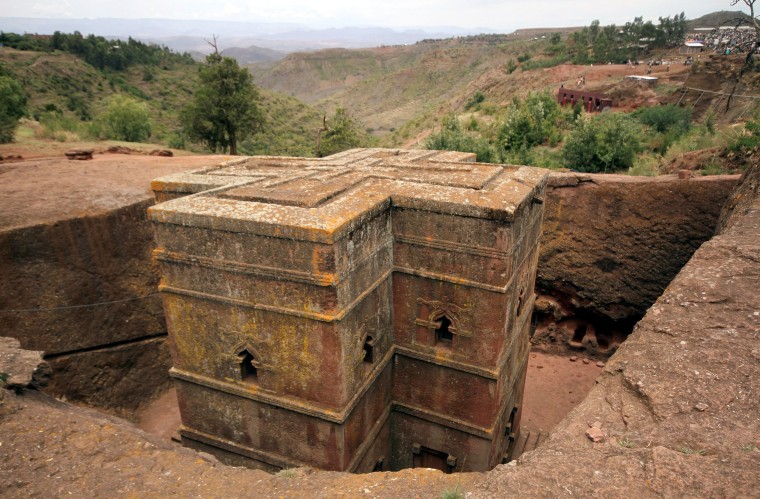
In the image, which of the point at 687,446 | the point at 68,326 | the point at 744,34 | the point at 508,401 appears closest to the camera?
the point at 687,446

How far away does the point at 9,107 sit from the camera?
66.6 ft

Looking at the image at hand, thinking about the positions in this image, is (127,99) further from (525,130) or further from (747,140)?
(747,140)

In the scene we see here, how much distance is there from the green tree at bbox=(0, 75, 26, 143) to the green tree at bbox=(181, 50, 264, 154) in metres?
6.55

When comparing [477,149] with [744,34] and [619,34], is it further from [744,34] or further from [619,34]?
[619,34]

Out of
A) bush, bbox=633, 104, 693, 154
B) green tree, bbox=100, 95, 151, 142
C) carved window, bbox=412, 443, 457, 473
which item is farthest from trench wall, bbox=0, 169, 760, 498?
green tree, bbox=100, 95, 151, 142

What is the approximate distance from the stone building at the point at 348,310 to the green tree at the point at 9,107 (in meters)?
14.7

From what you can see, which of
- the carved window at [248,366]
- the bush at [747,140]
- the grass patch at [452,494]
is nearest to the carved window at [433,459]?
the carved window at [248,366]

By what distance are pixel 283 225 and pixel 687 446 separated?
178 inches

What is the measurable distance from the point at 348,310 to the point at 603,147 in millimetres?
16505

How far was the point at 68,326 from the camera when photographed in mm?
9969

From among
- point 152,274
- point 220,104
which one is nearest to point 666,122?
point 220,104

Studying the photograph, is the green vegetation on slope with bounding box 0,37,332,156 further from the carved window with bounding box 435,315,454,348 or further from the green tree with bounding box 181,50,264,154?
the carved window with bounding box 435,315,454,348

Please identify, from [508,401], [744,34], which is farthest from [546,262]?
[744,34]

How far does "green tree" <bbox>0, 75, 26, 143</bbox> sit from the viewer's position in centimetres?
1853
